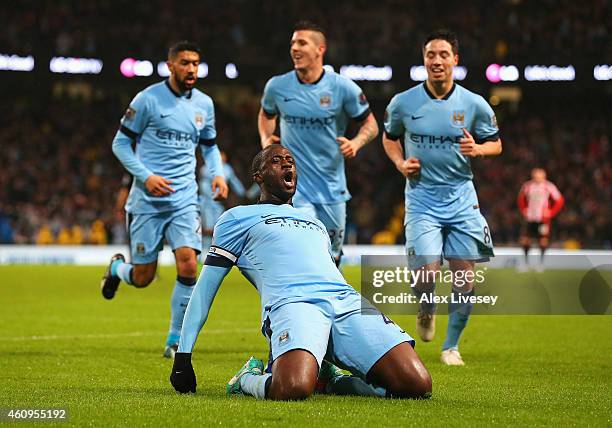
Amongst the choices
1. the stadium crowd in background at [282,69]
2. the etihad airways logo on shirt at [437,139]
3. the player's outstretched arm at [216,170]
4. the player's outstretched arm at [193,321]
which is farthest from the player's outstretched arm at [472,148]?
the stadium crowd in background at [282,69]

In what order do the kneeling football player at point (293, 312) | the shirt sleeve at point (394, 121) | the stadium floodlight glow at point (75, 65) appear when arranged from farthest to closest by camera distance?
the stadium floodlight glow at point (75, 65), the shirt sleeve at point (394, 121), the kneeling football player at point (293, 312)

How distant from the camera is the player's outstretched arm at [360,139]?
9906 mm

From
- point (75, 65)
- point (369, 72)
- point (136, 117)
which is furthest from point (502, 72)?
point (136, 117)

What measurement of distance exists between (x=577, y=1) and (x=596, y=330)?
27.5 m

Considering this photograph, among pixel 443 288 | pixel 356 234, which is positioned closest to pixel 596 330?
pixel 443 288

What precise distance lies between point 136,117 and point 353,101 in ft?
6.95

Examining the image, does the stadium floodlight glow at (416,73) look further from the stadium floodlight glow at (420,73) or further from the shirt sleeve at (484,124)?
the shirt sleeve at (484,124)

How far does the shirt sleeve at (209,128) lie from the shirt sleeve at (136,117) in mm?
623

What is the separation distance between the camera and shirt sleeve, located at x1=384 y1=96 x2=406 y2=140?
32.4 ft

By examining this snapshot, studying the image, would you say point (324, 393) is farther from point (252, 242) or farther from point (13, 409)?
point (13, 409)

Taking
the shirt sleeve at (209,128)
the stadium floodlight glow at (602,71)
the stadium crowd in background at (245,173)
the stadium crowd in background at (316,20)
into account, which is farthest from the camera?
the stadium floodlight glow at (602,71)

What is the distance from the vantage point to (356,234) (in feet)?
110

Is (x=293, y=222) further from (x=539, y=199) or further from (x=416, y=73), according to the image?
(x=416, y=73)

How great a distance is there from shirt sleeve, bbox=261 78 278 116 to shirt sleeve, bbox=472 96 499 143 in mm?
2077
